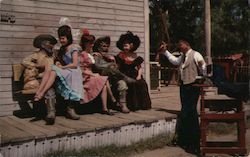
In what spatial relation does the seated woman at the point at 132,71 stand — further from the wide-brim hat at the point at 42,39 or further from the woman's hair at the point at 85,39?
the wide-brim hat at the point at 42,39

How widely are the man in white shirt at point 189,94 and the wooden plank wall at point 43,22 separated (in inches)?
77.7

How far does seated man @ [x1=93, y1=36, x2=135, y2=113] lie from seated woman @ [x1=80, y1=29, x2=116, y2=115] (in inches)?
5.9

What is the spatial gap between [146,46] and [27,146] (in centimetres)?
434

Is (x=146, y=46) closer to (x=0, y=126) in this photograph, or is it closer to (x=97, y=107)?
(x=97, y=107)

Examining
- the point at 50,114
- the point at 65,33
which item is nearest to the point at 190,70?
the point at 65,33

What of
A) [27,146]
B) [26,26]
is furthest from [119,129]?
[26,26]

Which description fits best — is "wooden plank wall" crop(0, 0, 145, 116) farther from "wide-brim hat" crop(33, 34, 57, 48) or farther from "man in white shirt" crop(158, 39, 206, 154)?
"man in white shirt" crop(158, 39, 206, 154)

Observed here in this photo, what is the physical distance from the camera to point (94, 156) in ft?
17.3

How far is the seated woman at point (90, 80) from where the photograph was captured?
6.28 metres

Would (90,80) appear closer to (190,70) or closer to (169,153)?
(190,70)

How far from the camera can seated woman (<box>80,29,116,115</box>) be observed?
247 inches

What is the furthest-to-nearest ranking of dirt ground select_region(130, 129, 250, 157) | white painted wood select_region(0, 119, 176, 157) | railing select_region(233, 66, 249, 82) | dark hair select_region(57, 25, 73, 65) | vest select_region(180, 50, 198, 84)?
railing select_region(233, 66, 249, 82) → dark hair select_region(57, 25, 73, 65) → vest select_region(180, 50, 198, 84) → dirt ground select_region(130, 129, 250, 157) → white painted wood select_region(0, 119, 176, 157)

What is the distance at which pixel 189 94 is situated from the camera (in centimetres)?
596

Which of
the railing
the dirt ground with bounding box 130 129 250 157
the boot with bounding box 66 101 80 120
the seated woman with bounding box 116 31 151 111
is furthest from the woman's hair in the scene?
the railing
